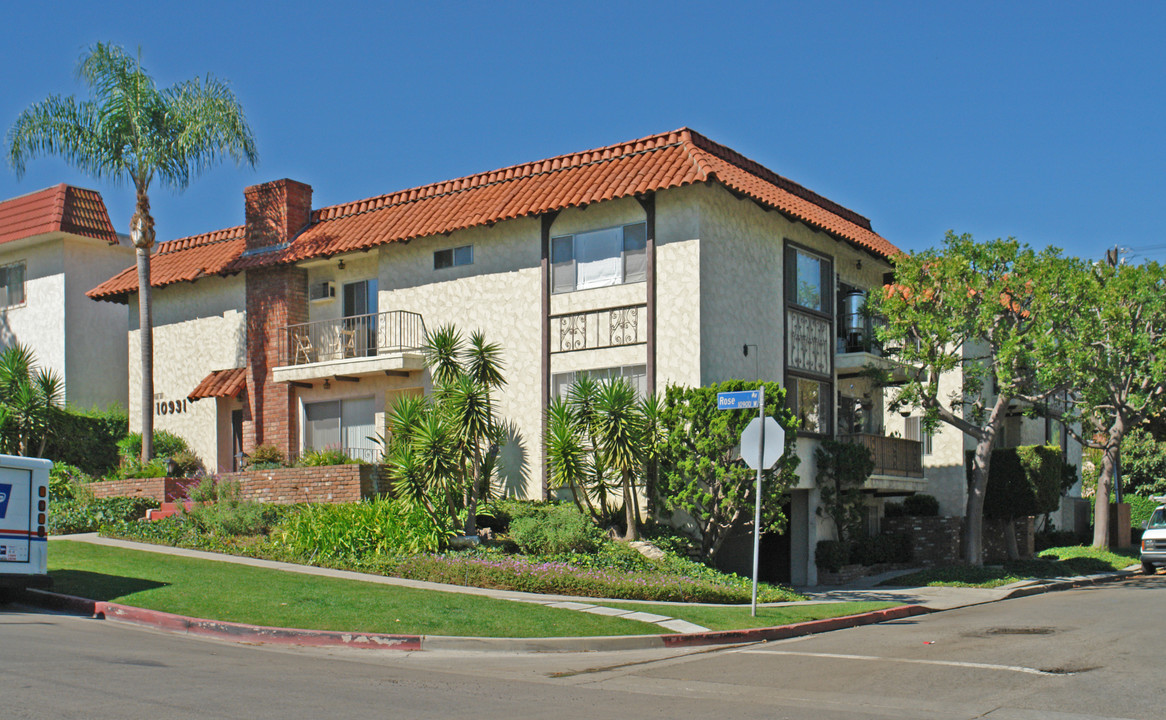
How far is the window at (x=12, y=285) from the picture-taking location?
34.7 meters

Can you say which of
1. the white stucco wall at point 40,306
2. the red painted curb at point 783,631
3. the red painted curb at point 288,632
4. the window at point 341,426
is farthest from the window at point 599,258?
the white stucco wall at point 40,306

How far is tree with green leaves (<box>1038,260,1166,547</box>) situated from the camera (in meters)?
25.2

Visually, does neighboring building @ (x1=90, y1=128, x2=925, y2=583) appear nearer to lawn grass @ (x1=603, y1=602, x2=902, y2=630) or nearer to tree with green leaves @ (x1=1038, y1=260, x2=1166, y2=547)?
tree with green leaves @ (x1=1038, y1=260, x2=1166, y2=547)

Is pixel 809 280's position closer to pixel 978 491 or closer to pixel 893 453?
pixel 893 453

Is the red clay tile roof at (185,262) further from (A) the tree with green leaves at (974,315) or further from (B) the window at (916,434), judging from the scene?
(B) the window at (916,434)

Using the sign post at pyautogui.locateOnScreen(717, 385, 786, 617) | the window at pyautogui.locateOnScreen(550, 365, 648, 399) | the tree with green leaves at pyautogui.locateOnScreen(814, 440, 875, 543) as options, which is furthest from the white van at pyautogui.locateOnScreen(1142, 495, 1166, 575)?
the sign post at pyautogui.locateOnScreen(717, 385, 786, 617)

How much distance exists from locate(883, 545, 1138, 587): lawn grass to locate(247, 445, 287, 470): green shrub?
47.7ft

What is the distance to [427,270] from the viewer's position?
2631 cm

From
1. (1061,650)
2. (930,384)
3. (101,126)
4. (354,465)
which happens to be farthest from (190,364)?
(1061,650)

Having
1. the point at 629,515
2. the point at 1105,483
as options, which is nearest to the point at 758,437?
the point at 629,515

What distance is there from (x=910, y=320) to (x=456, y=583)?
1282cm

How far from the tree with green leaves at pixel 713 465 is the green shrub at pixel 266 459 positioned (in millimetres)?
10203

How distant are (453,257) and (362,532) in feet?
26.5

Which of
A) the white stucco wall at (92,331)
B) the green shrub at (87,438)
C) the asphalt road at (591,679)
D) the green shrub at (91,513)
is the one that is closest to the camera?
the asphalt road at (591,679)
